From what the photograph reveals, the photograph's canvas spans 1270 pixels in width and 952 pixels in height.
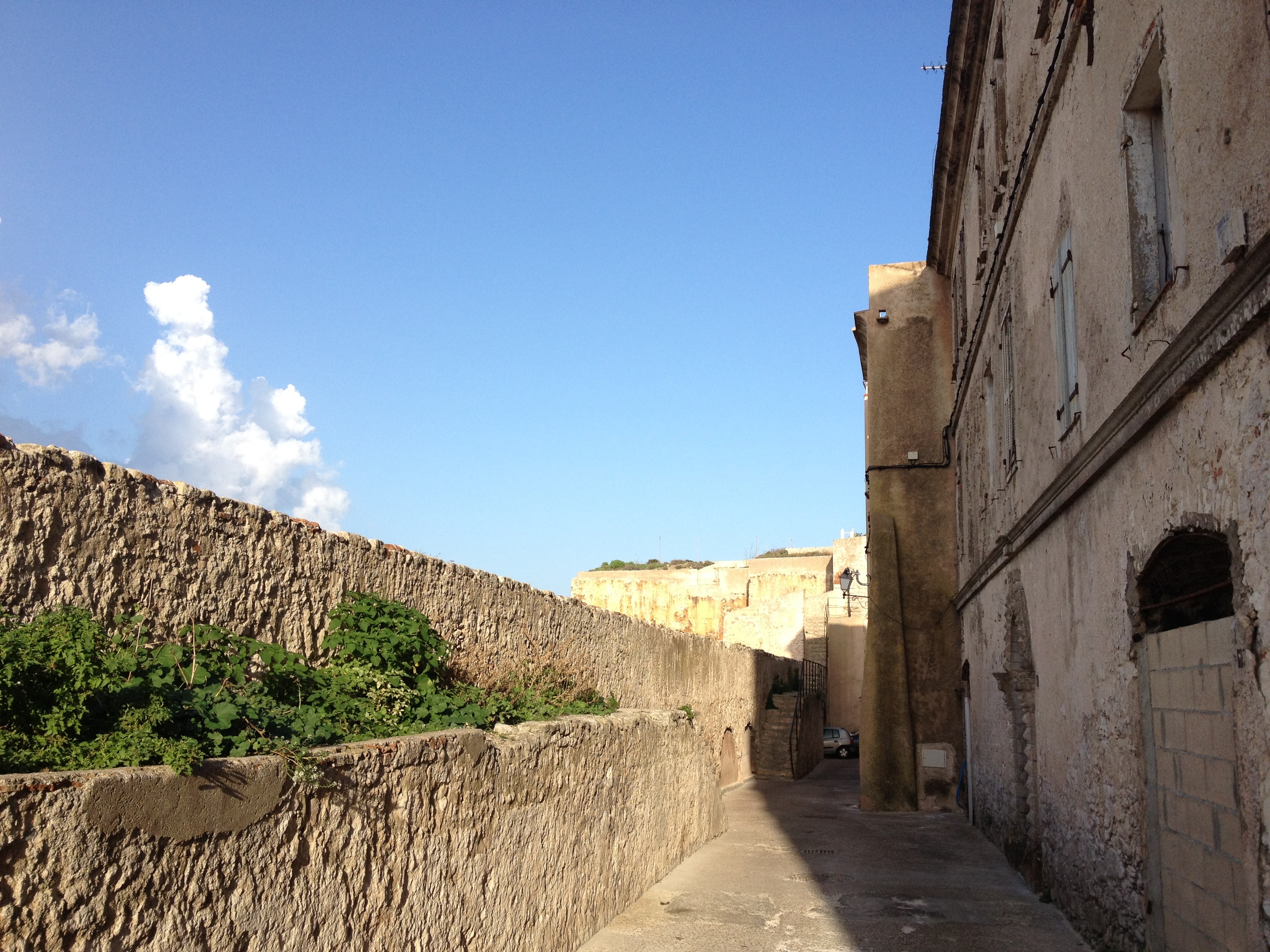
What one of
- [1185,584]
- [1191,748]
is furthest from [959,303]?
[1191,748]

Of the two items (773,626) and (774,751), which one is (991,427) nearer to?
(774,751)

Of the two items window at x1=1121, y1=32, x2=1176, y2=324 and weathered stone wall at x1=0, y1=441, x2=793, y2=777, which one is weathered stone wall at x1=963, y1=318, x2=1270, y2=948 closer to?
window at x1=1121, y1=32, x2=1176, y2=324

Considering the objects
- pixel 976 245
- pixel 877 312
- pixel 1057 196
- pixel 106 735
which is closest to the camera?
pixel 106 735

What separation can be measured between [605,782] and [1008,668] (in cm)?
554

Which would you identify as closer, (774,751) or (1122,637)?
(1122,637)

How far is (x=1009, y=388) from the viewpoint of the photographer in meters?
11.2

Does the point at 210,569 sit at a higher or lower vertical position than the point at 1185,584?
lower

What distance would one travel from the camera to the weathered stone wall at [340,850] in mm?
3025

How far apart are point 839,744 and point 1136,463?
26593 mm

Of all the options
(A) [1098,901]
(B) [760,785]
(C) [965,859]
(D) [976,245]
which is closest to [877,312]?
(D) [976,245]

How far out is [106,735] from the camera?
3.57 metres

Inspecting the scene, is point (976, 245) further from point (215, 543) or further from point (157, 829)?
point (157, 829)

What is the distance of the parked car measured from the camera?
1237 inches

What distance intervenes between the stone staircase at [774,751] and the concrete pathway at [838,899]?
760cm
